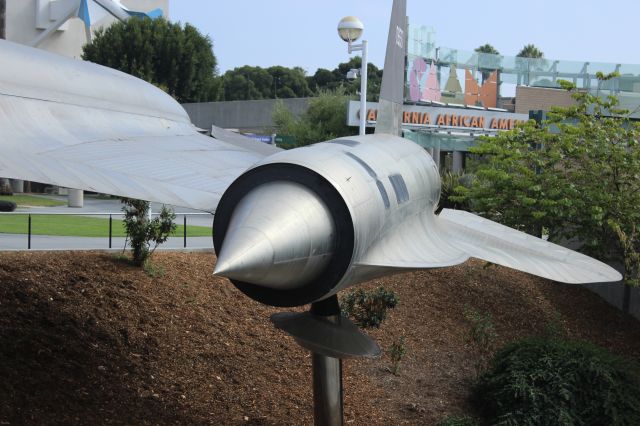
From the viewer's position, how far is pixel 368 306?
15.5 m

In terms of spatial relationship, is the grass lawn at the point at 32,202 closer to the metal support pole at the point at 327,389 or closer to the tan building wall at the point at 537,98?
the tan building wall at the point at 537,98

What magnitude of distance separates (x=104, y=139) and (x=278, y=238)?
14.4 ft

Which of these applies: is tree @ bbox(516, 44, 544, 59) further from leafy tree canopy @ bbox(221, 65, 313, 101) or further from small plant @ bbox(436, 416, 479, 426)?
small plant @ bbox(436, 416, 479, 426)

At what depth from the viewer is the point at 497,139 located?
19484mm

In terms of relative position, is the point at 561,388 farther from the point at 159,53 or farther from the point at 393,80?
the point at 159,53

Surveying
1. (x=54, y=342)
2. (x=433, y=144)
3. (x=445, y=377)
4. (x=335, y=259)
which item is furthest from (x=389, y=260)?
(x=433, y=144)

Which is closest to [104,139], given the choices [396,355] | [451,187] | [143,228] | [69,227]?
[143,228]

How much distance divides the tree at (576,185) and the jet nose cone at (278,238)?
11.8 m

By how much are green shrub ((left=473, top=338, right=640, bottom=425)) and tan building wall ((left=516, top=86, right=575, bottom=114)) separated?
38407mm

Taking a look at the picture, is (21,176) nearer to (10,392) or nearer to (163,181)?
(163,181)

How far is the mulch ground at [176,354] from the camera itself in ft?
35.3

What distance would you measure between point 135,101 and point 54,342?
362 cm

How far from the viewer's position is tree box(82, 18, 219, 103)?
59156 mm

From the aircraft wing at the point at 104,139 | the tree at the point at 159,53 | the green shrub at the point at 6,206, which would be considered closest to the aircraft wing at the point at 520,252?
the aircraft wing at the point at 104,139
